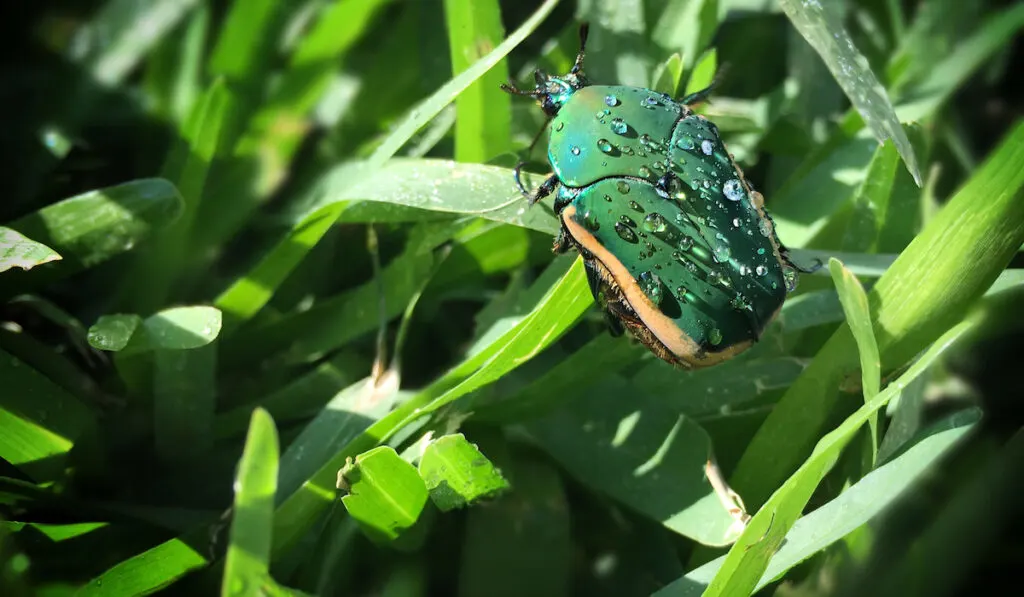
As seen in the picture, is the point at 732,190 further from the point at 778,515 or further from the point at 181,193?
the point at 181,193

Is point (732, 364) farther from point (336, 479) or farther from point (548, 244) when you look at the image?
point (336, 479)

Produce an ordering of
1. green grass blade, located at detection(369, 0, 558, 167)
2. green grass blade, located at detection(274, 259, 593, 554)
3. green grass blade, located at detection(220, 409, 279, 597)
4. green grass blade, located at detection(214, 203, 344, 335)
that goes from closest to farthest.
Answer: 1. green grass blade, located at detection(220, 409, 279, 597)
2. green grass blade, located at detection(274, 259, 593, 554)
3. green grass blade, located at detection(369, 0, 558, 167)
4. green grass blade, located at detection(214, 203, 344, 335)

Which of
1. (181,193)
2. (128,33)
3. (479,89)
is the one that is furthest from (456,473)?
(128,33)

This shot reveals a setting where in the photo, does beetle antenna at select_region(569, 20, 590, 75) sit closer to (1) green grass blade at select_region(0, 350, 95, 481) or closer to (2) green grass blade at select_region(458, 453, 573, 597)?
(2) green grass blade at select_region(458, 453, 573, 597)

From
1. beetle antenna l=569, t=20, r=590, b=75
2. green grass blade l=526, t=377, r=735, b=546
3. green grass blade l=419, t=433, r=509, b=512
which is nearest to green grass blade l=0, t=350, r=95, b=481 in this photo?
green grass blade l=419, t=433, r=509, b=512

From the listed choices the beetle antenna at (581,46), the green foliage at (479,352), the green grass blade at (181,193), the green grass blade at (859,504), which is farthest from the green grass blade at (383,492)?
the beetle antenna at (581,46)

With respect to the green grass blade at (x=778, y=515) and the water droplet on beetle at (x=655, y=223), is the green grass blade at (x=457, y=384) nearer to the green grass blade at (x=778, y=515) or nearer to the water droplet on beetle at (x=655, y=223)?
the water droplet on beetle at (x=655, y=223)

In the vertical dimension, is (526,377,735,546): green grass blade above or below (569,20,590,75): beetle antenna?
below

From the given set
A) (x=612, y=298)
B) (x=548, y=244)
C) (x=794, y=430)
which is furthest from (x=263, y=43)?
(x=794, y=430)
